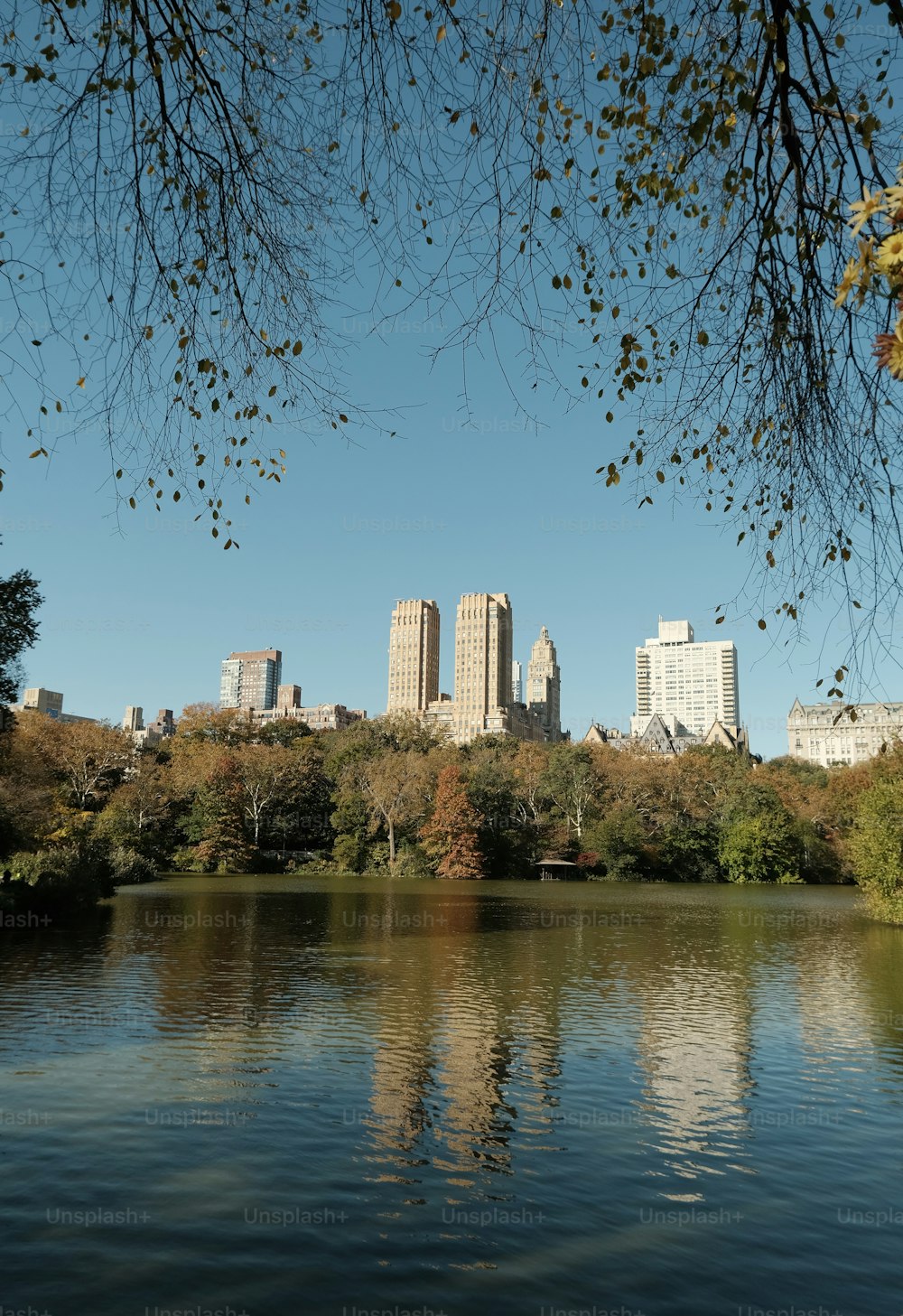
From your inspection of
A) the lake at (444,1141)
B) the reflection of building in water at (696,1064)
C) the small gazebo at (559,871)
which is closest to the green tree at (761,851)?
the small gazebo at (559,871)

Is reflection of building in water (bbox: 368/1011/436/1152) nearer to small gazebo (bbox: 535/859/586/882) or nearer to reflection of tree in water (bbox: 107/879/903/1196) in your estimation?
reflection of tree in water (bbox: 107/879/903/1196)

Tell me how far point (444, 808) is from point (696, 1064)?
5087 cm

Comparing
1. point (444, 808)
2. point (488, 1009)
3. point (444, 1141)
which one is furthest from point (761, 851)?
point (444, 1141)

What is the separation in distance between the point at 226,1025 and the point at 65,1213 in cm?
675

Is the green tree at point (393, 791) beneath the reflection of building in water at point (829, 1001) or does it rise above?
above

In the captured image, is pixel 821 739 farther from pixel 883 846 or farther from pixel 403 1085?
pixel 403 1085

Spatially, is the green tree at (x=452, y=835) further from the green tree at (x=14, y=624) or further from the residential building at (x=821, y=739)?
A: the residential building at (x=821, y=739)

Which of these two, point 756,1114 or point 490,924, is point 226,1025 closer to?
point 756,1114

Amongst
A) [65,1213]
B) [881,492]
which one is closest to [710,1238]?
[65,1213]

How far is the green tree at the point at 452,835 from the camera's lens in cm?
6253

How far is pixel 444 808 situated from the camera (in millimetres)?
62844

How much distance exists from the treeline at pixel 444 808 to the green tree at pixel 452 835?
97mm

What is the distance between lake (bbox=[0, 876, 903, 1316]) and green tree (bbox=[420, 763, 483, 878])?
139 feet

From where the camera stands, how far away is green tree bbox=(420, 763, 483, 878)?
6253 centimetres
